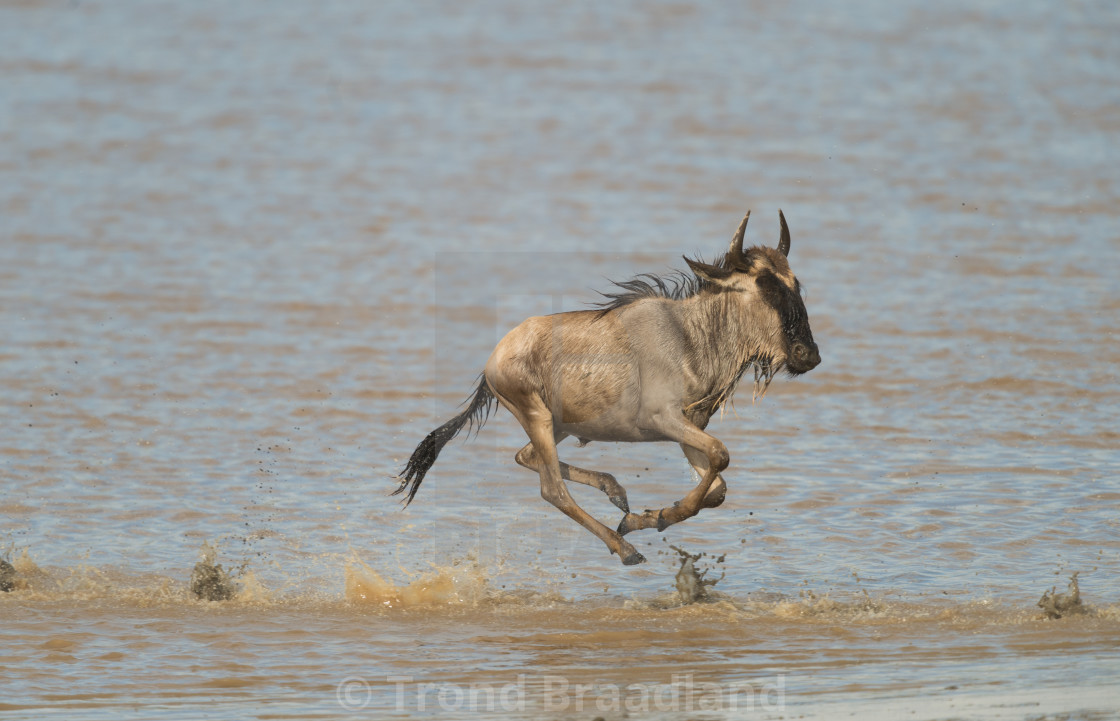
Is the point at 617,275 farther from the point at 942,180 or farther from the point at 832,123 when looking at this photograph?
the point at 832,123

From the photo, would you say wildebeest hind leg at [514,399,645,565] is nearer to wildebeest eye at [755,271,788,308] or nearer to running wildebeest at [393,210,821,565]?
running wildebeest at [393,210,821,565]

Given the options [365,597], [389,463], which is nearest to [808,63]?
[389,463]

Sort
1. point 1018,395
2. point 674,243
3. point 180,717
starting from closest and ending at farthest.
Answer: point 180,717, point 1018,395, point 674,243

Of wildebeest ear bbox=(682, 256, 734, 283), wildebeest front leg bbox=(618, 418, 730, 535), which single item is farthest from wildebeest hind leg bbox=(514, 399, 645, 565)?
wildebeest ear bbox=(682, 256, 734, 283)

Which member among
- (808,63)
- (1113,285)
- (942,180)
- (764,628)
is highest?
(808,63)

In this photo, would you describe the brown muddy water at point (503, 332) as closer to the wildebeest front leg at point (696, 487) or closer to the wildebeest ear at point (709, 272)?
the wildebeest front leg at point (696, 487)

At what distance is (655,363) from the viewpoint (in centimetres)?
834

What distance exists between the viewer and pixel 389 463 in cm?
1184

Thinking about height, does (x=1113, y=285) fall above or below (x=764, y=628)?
above

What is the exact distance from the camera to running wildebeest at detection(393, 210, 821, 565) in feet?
27.1

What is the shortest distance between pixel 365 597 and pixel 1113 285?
11363 millimetres

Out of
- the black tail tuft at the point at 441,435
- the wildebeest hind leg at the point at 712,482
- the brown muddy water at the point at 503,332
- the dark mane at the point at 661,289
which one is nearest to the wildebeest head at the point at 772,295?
the dark mane at the point at 661,289

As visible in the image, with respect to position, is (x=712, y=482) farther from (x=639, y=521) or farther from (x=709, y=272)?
(x=709, y=272)

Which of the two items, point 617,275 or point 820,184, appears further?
point 820,184
